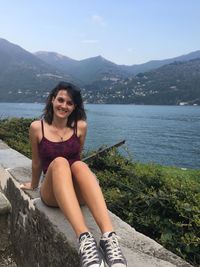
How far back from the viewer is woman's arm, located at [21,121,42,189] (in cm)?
383

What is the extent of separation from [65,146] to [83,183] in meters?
0.66

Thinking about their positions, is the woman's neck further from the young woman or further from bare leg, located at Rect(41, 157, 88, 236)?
bare leg, located at Rect(41, 157, 88, 236)

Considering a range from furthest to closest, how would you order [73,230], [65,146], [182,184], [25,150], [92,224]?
1. [25,150]
2. [182,184]
3. [65,146]
4. [92,224]
5. [73,230]

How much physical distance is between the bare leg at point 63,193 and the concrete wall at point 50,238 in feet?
0.31

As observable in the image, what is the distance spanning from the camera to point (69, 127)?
13.2ft

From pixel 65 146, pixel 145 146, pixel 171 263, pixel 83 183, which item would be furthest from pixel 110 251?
pixel 145 146

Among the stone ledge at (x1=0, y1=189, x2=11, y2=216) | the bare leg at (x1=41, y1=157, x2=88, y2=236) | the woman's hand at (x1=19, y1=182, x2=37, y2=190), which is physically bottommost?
the stone ledge at (x1=0, y1=189, x2=11, y2=216)

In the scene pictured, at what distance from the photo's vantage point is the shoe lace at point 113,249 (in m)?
2.51

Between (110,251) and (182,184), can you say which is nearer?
(110,251)

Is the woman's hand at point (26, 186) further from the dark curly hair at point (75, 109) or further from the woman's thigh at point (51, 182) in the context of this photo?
the dark curly hair at point (75, 109)

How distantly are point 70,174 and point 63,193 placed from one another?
0.70 feet

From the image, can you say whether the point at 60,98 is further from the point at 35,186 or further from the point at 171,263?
the point at 171,263

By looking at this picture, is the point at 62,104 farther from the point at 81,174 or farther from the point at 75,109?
the point at 81,174

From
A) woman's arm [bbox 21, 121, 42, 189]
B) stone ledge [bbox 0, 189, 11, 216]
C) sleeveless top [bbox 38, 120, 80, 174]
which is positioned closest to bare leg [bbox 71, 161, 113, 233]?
sleeveless top [bbox 38, 120, 80, 174]
